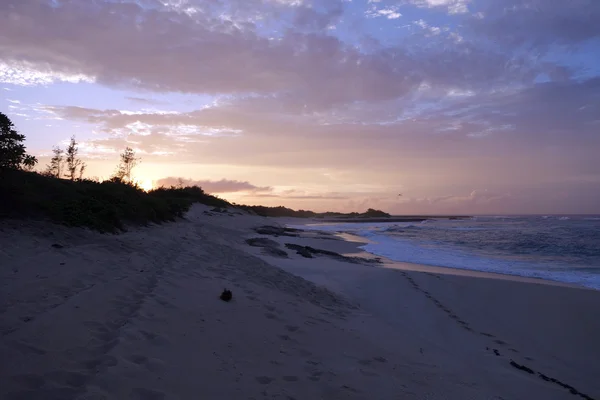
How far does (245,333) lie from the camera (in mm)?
5770

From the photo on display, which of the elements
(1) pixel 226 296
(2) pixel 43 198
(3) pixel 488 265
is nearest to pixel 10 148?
(2) pixel 43 198

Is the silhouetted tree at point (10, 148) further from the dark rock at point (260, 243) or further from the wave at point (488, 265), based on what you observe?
the wave at point (488, 265)

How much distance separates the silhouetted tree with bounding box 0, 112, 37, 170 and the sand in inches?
79.1

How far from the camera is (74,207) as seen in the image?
10.3 meters

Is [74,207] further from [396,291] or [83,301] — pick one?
[396,291]

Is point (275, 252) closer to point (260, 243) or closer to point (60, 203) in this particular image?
point (260, 243)

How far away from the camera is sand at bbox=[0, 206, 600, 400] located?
Result: 4066 mm

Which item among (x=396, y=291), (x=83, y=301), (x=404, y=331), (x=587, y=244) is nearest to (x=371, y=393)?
(x=404, y=331)

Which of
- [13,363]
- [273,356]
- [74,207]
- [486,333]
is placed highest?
[74,207]

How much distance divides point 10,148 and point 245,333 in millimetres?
→ 7918

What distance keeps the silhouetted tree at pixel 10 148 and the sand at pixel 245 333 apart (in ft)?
6.59

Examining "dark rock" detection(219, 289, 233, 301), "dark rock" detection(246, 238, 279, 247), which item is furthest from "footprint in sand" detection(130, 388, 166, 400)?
"dark rock" detection(246, 238, 279, 247)

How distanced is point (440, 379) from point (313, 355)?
5.93 feet

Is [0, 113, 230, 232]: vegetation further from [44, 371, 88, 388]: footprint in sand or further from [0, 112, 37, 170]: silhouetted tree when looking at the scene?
[44, 371, 88, 388]: footprint in sand
